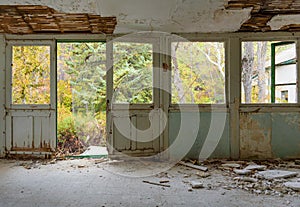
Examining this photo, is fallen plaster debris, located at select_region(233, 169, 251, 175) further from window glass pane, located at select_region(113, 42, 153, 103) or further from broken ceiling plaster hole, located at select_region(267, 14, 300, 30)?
broken ceiling plaster hole, located at select_region(267, 14, 300, 30)

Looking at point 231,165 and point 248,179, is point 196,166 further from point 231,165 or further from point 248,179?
point 248,179

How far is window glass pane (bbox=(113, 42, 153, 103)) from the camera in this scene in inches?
191

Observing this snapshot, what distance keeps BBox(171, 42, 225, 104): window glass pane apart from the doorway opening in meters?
3.09

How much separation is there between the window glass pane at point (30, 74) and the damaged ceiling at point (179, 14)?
1.46 feet

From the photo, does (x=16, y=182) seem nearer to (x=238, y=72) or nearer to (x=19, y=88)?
(x=19, y=88)

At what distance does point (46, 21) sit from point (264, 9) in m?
3.47

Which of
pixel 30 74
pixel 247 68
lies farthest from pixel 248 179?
pixel 30 74

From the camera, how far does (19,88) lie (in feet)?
16.3

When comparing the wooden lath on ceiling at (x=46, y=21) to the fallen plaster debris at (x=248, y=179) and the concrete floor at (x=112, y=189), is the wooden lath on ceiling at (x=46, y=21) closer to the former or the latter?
the concrete floor at (x=112, y=189)

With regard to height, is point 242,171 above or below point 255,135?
below

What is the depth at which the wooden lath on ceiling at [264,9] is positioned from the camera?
385 cm

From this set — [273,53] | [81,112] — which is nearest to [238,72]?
[273,53]

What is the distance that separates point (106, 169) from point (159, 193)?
1.39 metres

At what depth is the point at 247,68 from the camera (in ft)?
16.6
